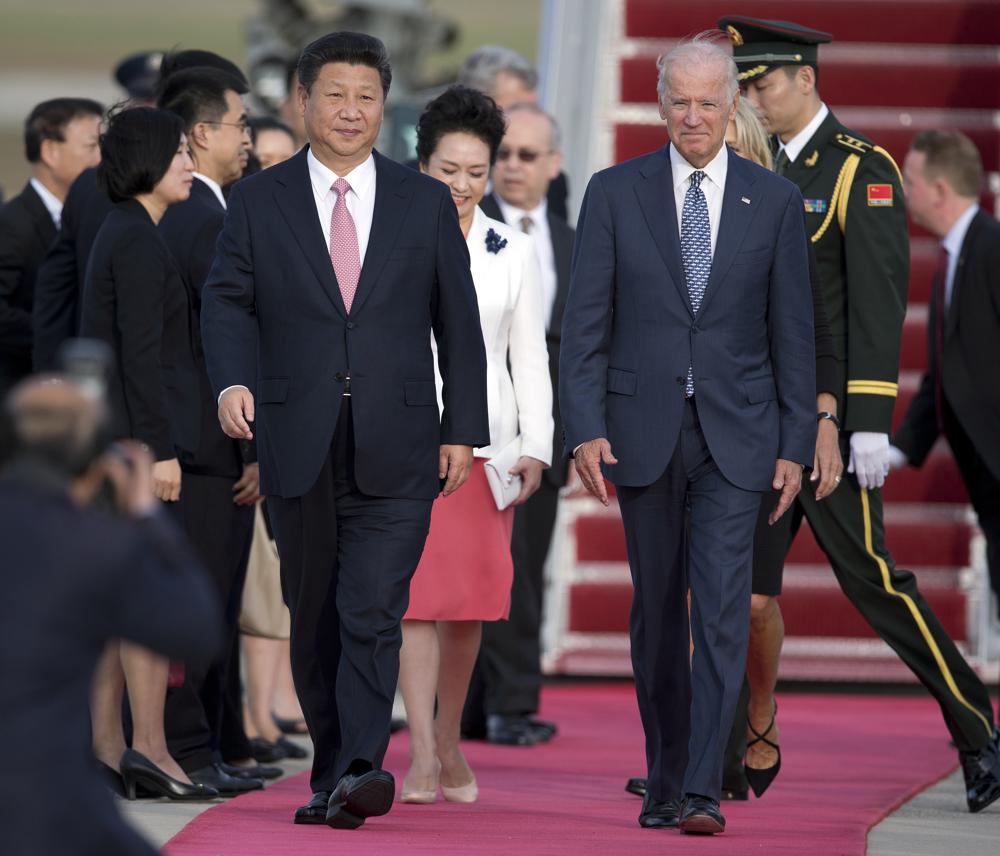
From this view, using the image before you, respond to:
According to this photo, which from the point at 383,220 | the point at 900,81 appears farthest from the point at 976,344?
the point at 383,220

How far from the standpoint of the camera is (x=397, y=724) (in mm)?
6566

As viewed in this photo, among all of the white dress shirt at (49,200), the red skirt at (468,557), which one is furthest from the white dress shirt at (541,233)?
the red skirt at (468,557)

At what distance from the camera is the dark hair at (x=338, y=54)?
461 cm

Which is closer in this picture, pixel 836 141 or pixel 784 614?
pixel 836 141

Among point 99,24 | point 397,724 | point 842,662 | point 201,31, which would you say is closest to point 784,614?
point 842,662

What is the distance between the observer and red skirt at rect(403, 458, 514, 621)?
16.4ft

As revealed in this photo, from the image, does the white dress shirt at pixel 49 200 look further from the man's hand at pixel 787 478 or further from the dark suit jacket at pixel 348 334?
the man's hand at pixel 787 478

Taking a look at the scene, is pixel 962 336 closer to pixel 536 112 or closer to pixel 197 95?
pixel 536 112

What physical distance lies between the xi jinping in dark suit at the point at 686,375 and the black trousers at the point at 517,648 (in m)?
1.71

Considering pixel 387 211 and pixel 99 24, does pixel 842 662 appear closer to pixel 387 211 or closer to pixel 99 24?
pixel 387 211

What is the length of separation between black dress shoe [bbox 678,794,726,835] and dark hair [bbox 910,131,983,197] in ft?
9.69

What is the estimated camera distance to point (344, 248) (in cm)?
454

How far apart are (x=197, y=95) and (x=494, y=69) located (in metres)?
2.24

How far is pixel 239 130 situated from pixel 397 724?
6.70 feet
